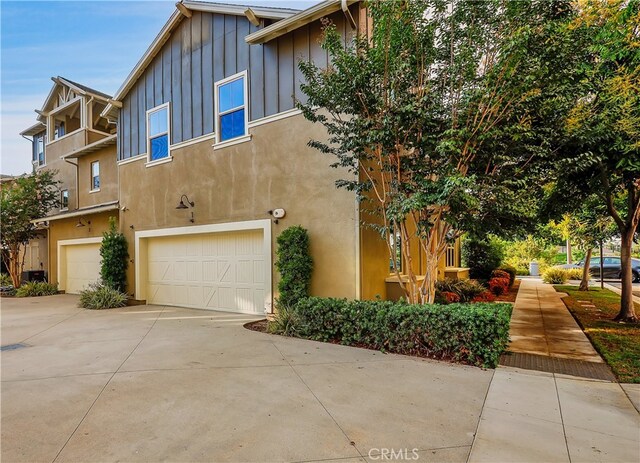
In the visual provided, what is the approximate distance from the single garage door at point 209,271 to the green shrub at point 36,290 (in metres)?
6.80

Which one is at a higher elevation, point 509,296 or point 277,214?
point 277,214

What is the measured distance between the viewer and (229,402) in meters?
3.94

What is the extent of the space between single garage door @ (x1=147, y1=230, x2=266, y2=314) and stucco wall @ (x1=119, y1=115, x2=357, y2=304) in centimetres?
60

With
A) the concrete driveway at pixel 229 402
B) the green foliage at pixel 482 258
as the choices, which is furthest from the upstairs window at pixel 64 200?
the green foliage at pixel 482 258

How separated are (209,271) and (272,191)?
337 centimetres

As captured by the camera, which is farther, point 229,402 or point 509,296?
point 509,296

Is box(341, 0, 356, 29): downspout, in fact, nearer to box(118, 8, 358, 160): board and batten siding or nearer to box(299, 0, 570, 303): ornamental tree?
box(118, 8, 358, 160): board and batten siding

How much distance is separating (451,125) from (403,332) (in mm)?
3468

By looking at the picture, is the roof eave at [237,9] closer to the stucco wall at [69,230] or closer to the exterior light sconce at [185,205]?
the exterior light sconce at [185,205]

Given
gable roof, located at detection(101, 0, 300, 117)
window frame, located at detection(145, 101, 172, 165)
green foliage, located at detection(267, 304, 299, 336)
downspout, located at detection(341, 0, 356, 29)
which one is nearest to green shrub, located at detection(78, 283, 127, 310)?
window frame, located at detection(145, 101, 172, 165)

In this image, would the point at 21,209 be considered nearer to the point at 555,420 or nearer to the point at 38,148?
the point at 38,148

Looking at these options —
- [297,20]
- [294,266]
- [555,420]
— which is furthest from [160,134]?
[555,420]

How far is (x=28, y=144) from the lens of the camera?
20.1 meters

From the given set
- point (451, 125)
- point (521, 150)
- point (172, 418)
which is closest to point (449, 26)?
point (451, 125)
